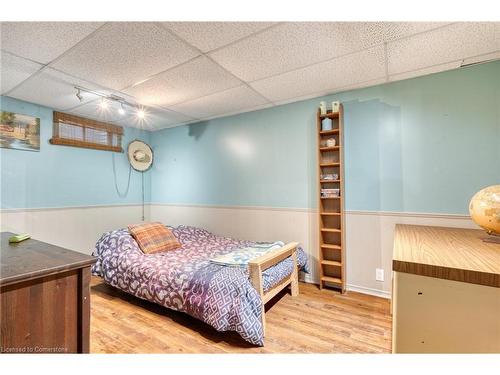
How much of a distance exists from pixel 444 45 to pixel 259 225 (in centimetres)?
252

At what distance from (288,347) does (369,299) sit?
1.18 meters

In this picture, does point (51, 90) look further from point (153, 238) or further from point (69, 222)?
point (153, 238)

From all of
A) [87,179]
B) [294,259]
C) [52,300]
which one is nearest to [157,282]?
[52,300]

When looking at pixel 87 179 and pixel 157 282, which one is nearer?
pixel 157 282

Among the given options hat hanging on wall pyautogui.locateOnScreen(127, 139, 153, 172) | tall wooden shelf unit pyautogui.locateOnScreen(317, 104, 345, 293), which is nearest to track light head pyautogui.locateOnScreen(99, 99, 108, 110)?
hat hanging on wall pyautogui.locateOnScreen(127, 139, 153, 172)

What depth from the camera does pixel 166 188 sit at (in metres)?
4.12

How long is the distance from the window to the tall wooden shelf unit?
10.5ft

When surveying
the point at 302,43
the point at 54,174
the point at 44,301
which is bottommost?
the point at 44,301

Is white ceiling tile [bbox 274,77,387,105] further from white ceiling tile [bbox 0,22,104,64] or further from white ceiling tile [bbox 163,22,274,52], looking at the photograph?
white ceiling tile [bbox 0,22,104,64]

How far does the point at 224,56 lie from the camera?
186cm

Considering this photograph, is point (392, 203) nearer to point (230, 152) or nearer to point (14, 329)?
point (230, 152)

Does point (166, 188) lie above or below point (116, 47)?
below

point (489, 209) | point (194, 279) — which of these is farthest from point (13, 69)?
point (489, 209)

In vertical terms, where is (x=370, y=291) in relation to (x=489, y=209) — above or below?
below
